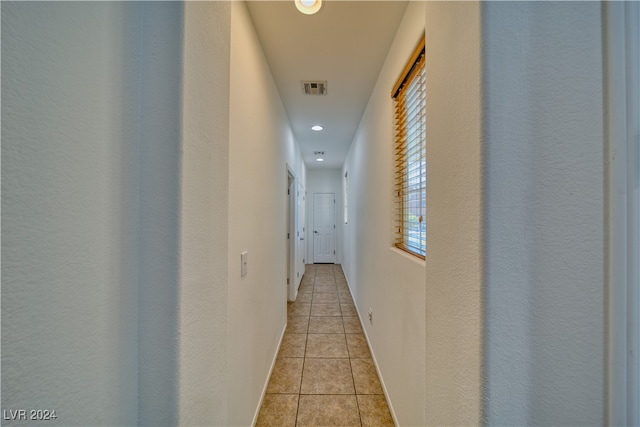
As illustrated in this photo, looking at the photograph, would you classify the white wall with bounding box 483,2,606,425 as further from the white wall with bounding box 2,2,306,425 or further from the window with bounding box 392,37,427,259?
the white wall with bounding box 2,2,306,425

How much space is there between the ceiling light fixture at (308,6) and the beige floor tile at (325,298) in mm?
3448

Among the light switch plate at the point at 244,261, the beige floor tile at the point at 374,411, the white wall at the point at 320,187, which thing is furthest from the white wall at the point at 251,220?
the white wall at the point at 320,187

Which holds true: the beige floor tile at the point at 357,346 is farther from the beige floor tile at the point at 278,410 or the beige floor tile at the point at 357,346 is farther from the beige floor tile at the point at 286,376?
the beige floor tile at the point at 278,410

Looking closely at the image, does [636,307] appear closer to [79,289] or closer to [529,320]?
[529,320]

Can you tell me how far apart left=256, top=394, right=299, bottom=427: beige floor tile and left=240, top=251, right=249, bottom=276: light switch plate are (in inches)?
43.3

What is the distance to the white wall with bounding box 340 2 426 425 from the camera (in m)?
1.16

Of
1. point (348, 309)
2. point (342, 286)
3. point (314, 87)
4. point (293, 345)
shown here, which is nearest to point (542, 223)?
point (314, 87)

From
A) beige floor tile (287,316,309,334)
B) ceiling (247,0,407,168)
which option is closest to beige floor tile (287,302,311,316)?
beige floor tile (287,316,309,334)

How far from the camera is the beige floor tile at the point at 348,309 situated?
10.3 ft

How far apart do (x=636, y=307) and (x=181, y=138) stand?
4.22 feet

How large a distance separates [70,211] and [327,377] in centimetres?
213

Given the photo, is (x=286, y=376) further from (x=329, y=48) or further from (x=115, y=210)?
(x=329, y=48)

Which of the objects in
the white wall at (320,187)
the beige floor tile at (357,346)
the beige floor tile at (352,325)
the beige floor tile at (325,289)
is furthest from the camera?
the white wall at (320,187)

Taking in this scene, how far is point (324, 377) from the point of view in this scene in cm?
193
